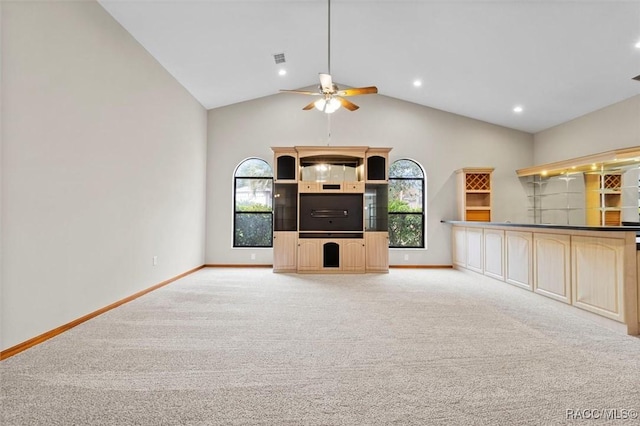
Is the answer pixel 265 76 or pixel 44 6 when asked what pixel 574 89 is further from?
pixel 44 6

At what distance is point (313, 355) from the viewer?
2291 millimetres

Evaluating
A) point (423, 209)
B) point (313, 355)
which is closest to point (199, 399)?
point (313, 355)

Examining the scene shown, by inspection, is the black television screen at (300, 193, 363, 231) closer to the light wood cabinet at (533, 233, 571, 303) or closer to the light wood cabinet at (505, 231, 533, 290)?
the light wood cabinet at (505, 231, 533, 290)

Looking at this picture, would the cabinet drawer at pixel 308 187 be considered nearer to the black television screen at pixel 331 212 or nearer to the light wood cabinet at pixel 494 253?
the black television screen at pixel 331 212

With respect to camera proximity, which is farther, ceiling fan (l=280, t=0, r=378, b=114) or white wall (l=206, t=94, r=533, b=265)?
white wall (l=206, t=94, r=533, b=265)

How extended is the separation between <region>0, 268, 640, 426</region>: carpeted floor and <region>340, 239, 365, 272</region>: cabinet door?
7.15 feet

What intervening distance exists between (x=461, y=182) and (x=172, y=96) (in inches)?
228

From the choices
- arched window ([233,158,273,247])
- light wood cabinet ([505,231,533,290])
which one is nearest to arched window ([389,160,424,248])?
light wood cabinet ([505,231,533,290])

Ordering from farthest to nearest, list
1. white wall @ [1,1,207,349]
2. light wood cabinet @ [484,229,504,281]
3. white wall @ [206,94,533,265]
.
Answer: white wall @ [206,94,533,265], light wood cabinet @ [484,229,504,281], white wall @ [1,1,207,349]

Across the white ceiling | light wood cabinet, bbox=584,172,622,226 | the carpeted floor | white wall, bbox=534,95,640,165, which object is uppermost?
the white ceiling

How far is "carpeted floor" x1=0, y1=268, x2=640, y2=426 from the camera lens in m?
1.60

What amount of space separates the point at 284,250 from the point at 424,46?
4212mm

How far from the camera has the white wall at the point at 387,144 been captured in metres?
6.54

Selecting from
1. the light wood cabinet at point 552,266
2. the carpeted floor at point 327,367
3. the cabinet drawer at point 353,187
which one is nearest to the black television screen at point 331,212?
the cabinet drawer at point 353,187
